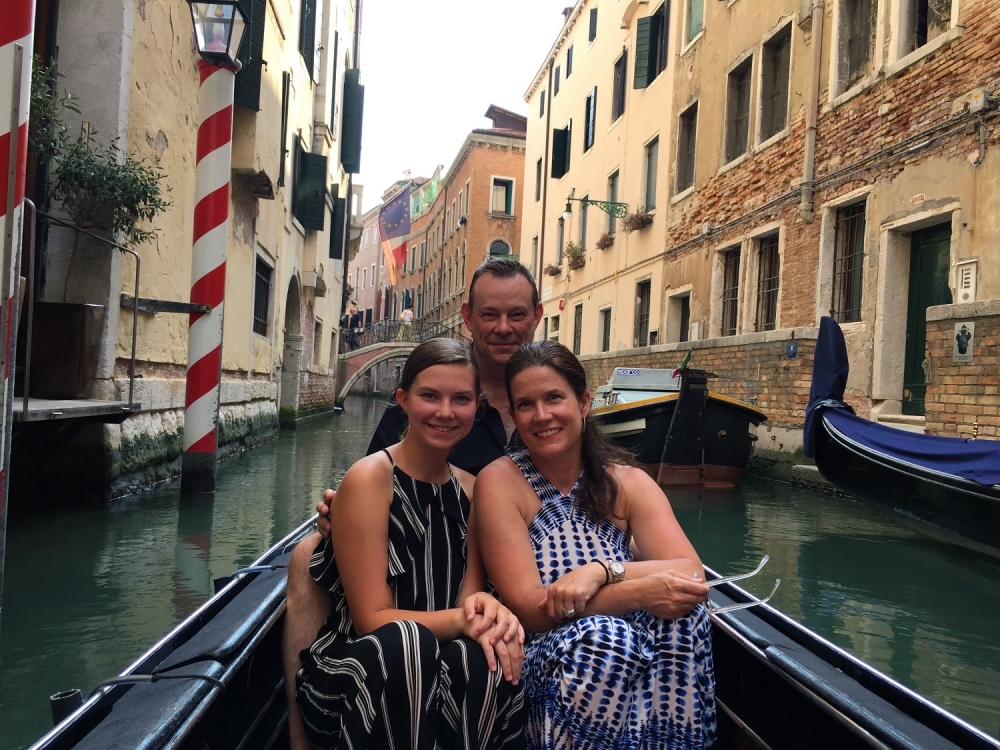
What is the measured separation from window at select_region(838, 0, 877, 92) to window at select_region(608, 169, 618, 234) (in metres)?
6.69

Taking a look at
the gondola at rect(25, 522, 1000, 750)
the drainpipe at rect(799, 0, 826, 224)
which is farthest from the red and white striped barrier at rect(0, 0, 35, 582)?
the drainpipe at rect(799, 0, 826, 224)

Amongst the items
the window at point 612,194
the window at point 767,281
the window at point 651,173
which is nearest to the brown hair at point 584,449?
the window at point 767,281

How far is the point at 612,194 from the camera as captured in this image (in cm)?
1520

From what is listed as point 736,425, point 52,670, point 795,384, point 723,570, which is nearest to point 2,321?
point 52,670

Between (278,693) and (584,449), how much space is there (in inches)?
35.3

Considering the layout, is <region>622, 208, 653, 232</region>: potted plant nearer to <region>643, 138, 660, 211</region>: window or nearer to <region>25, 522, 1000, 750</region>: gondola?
<region>643, 138, 660, 211</region>: window

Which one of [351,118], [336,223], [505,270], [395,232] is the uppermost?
[351,118]

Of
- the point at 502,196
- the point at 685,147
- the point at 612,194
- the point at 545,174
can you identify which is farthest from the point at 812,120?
the point at 502,196

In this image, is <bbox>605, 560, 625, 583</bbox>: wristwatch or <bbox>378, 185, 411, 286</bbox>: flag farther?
<bbox>378, 185, 411, 286</bbox>: flag

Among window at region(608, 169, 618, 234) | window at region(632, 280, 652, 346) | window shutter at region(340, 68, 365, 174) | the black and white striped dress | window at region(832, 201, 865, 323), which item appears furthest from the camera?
window shutter at region(340, 68, 365, 174)

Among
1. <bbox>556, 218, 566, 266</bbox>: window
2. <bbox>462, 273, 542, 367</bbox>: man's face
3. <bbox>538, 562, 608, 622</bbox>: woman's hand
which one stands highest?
<bbox>556, 218, 566, 266</bbox>: window

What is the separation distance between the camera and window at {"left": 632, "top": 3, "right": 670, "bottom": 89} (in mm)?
13148

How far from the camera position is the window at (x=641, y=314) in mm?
13328

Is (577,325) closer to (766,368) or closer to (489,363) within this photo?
(766,368)
